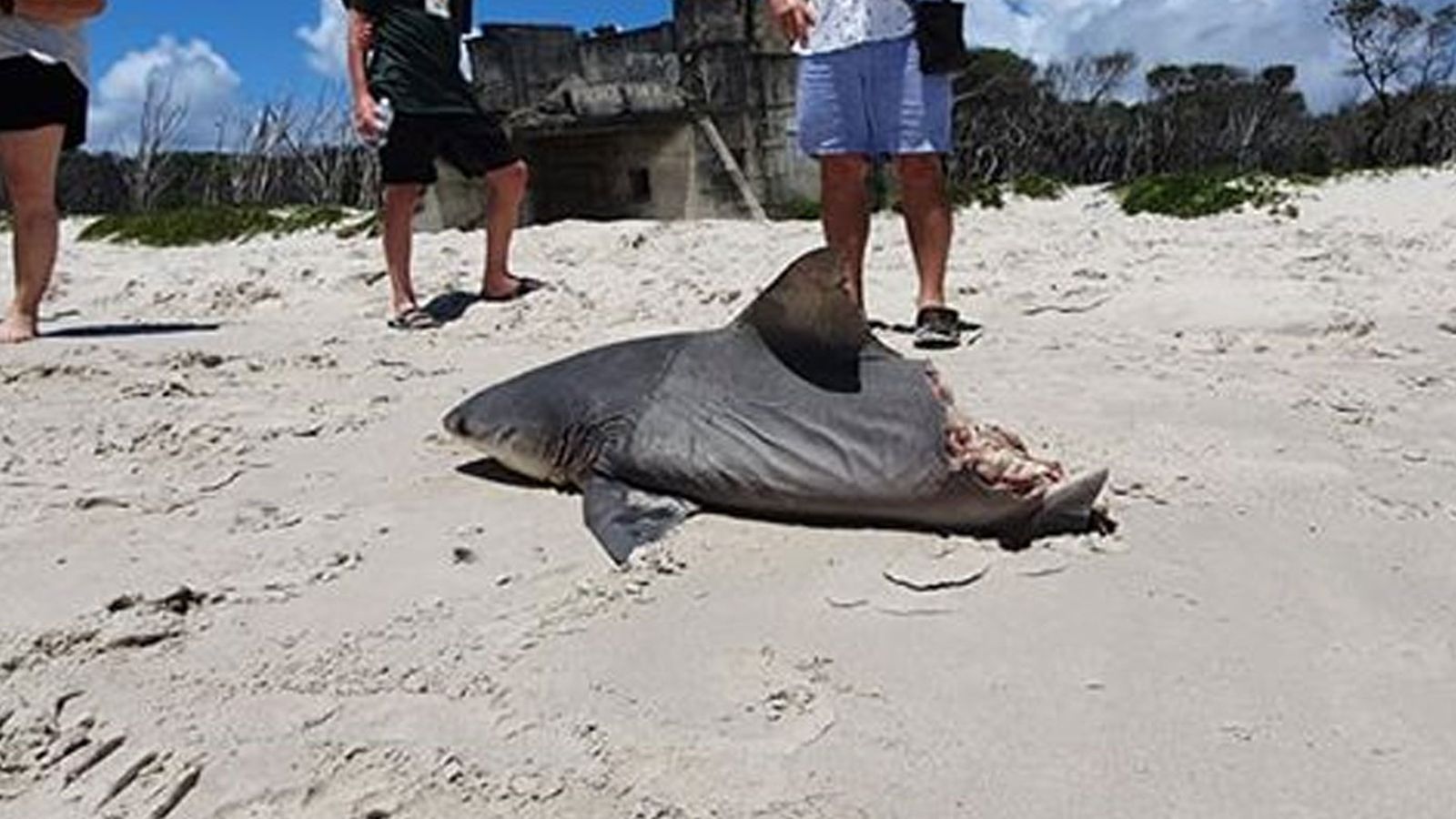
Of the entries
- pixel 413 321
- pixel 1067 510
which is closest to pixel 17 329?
pixel 413 321

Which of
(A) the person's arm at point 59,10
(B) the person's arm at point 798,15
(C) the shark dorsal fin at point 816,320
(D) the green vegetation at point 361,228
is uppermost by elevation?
(A) the person's arm at point 59,10

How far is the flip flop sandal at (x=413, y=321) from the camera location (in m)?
5.52

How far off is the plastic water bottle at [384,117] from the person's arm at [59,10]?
1010 mm

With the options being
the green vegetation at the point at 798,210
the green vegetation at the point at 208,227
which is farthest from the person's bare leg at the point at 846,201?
the green vegetation at the point at 208,227

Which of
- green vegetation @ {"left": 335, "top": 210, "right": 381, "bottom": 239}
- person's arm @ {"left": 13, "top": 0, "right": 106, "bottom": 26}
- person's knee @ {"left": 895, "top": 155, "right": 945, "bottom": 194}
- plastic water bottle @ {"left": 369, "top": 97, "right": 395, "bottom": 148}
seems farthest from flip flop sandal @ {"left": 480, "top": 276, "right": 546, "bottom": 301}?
green vegetation @ {"left": 335, "top": 210, "right": 381, "bottom": 239}

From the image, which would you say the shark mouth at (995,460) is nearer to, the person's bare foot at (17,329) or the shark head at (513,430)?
the shark head at (513,430)

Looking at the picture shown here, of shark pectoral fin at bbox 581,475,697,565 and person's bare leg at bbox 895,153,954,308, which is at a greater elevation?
person's bare leg at bbox 895,153,954,308

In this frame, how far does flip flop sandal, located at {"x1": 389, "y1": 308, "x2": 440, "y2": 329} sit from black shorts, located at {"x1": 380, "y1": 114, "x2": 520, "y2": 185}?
21.2 inches

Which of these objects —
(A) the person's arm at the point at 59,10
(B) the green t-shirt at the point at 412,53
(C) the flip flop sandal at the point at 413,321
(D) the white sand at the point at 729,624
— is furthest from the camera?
(B) the green t-shirt at the point at 412,53

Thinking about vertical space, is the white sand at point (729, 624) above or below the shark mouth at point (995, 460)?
below

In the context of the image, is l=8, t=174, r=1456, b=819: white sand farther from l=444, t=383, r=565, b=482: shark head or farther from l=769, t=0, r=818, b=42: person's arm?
l=769, t=0, r=818, b=42: person's arm

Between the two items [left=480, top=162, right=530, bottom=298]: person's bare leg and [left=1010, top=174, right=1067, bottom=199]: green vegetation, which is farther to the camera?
[left=1010, top=174, right=1067, bottom=199]: green vegetation

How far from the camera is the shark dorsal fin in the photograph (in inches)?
116

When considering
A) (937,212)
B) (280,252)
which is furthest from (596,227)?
(937,212)
